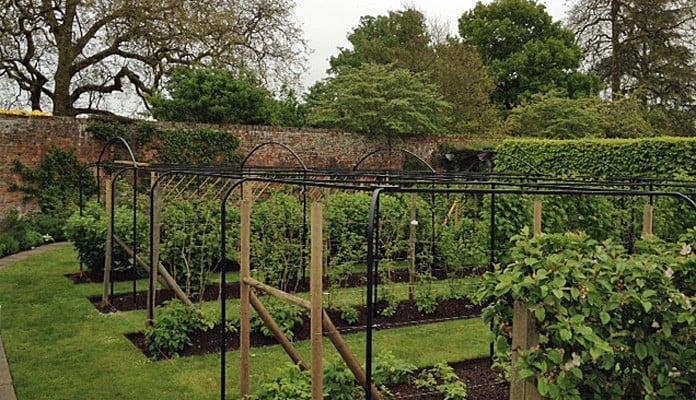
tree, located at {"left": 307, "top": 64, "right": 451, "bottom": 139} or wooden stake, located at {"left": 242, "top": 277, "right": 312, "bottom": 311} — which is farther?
tree, located at {"left": 307, "top": 64, "right": 451, "bottom": 139}

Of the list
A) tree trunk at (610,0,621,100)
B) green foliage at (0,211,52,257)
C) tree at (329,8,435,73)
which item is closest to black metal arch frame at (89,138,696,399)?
green foliage at (0,211,52,257)

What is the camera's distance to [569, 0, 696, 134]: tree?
2306 centimetres

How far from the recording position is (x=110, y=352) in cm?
543

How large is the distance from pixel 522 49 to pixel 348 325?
77.5 ft

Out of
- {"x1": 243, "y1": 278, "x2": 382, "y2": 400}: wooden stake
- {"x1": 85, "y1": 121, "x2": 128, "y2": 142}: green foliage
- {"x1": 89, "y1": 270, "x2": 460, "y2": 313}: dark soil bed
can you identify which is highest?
{"x1": 85, "y1": 121, "x2": 128, "y2": 142}: green foliage

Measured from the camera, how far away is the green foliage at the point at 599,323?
87.8 inches

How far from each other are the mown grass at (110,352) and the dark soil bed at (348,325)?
0.12 m

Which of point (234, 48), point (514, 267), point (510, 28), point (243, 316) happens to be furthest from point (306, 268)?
point (510, 28)

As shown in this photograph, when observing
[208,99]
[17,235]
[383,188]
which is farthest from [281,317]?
[208,99]

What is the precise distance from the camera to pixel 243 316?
4023 millimetres

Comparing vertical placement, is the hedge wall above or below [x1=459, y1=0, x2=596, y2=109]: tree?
below

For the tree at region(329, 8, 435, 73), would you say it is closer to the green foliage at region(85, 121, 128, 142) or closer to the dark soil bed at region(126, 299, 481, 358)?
the green foliage at region(85, 121, 128, 142)

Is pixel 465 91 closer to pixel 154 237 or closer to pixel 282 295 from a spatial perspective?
pixel 154 237

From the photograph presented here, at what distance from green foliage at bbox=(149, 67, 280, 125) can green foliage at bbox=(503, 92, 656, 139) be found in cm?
818
